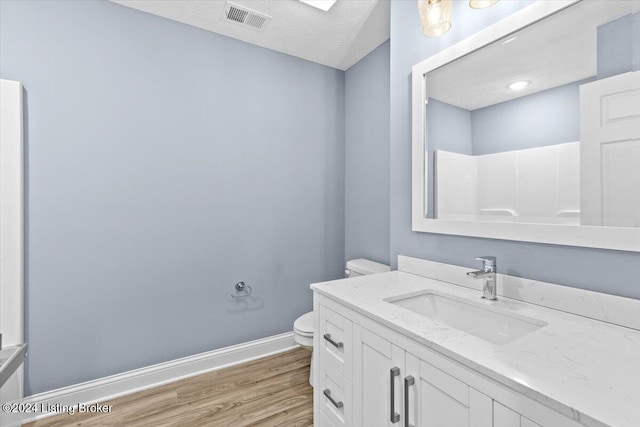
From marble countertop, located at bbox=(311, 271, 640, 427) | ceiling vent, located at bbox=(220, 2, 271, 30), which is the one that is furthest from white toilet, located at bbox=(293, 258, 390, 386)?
ceiling vent, located at bbox=(220, 2, 271, 30)

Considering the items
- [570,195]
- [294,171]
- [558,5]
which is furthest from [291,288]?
[558,5]

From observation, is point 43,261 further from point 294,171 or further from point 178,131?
point 294,171

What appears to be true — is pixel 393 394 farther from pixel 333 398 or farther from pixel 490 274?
pixel 490 274

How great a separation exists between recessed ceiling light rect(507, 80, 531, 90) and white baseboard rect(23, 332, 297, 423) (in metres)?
2.25

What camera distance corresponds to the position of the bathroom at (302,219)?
906mm

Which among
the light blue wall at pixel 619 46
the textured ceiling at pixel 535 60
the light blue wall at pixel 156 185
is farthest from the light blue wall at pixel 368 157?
the light blue wall at pixel 619 46

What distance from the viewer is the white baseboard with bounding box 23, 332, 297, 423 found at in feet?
5.61

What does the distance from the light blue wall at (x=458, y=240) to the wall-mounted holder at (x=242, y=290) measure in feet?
3.91

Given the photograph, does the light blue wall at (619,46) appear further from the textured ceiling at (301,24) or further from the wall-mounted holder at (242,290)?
the wall-mounted holder at (242,290)

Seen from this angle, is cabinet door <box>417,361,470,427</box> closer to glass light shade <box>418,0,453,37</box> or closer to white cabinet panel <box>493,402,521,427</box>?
white cabinet panel <box>493,402,521,427</box>

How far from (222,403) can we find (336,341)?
3.51 feet

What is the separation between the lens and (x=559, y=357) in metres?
0.71

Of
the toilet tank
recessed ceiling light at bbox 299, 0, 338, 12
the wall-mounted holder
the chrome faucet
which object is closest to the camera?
the chrome faucet

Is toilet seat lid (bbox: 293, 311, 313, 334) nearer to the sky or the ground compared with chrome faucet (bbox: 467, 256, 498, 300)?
nearer to the ground
